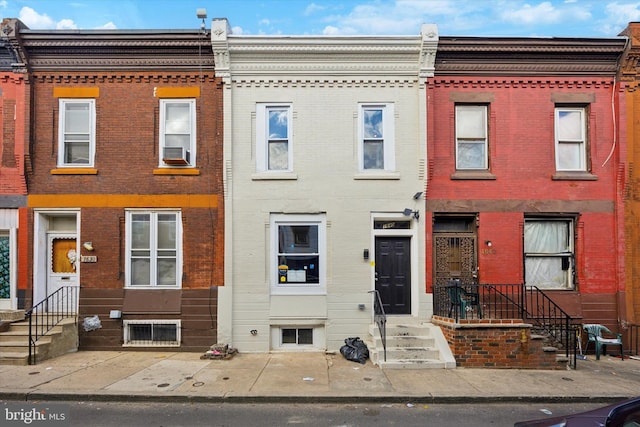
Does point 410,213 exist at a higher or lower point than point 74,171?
lower

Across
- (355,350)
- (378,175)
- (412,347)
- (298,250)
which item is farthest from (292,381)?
(378,175)

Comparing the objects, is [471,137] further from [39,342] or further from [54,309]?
[54,309]

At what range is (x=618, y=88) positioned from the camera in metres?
9.76

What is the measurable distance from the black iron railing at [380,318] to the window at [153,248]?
4980 mm

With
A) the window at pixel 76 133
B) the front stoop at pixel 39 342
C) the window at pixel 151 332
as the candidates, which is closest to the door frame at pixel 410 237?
the window at pixel 151 332

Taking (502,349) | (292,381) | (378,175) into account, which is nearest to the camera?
(292,381)

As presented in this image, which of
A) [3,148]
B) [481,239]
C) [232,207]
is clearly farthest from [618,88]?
[3,148]

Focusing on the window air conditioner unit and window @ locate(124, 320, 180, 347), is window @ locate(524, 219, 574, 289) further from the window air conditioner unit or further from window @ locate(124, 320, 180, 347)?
window @ locate(124, 320, 180, 347)

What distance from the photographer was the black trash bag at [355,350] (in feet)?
27.6

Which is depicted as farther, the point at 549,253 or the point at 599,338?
the point at 549,253

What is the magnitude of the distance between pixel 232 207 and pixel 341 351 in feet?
14.3

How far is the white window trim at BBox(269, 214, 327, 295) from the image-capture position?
952 centimetres

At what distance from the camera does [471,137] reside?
994 centimetres

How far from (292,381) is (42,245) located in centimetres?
738
